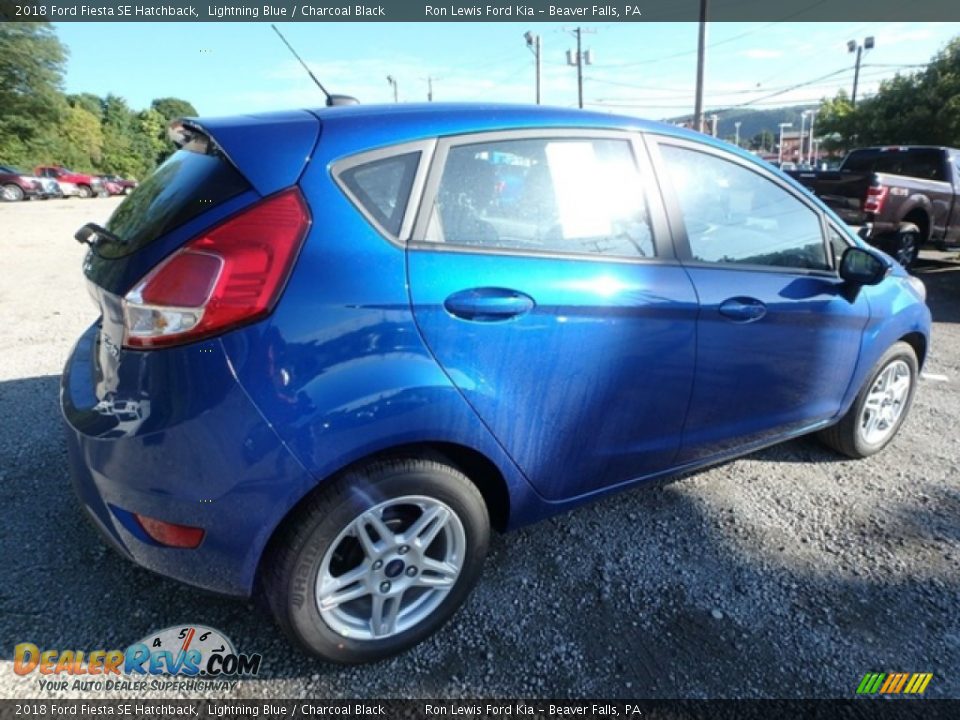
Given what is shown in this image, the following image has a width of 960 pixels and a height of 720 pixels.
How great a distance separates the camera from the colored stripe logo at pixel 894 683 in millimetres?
1934

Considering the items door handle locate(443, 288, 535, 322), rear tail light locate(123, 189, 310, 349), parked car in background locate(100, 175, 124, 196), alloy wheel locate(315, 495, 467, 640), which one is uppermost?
rear tail light locate(123, 189, 310, 349)

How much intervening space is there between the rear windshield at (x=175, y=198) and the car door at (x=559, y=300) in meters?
0.55

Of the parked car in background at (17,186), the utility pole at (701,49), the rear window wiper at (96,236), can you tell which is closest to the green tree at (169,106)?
the parked car in background at (17,186)

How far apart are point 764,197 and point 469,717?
237 cm

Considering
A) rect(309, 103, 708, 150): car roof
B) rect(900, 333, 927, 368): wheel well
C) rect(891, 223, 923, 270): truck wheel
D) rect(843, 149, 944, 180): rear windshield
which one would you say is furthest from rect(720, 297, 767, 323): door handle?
rect(843, 149, 944, 180): rear windshield

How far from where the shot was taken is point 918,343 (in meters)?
3.52

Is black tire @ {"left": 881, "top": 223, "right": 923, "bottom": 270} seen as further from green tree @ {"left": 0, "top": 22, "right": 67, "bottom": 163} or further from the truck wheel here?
green tree @ {"left": 0, "top": 22, "right": 67, "bottom": 163}

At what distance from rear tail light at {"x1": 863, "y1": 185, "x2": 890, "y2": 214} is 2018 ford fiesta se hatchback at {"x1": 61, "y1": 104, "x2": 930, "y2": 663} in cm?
740

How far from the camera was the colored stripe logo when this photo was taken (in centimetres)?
193

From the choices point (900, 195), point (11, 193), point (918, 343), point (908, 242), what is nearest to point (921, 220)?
point (908, 242)

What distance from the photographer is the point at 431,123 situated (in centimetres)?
190

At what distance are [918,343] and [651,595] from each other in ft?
7.95

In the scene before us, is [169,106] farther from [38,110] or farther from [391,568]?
[391,568]

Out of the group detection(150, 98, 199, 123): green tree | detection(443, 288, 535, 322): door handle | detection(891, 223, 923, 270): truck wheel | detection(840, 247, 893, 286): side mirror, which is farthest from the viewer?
detection(150, 98, 199, 123): green tree
